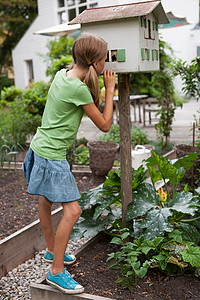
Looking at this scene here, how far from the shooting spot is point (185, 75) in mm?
4387

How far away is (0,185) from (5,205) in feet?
2.38

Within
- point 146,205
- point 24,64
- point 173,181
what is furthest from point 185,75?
point 24,64

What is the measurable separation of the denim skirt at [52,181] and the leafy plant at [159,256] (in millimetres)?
435

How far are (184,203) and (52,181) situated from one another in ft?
2.93

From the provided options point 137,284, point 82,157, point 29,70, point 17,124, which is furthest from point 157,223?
point 29,70

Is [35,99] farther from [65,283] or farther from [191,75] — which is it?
[65,283]

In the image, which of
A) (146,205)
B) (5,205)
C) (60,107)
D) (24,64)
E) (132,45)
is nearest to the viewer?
(60,107)

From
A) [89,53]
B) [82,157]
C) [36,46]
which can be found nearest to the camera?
[89,53]

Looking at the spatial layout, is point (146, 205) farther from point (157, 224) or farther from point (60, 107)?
point (60, 107)

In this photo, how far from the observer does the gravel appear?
2510 millimetres

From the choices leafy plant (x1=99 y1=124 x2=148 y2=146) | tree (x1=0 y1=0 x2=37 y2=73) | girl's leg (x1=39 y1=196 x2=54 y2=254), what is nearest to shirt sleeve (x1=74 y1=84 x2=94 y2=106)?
girl's leg (x1=39 y1=196 x2=54 y2=254)

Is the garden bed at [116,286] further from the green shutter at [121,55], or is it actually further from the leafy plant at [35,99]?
the leafy plant at [35,99]

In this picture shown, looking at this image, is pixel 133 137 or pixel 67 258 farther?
pixel 133 137

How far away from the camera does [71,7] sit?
13609 mm
